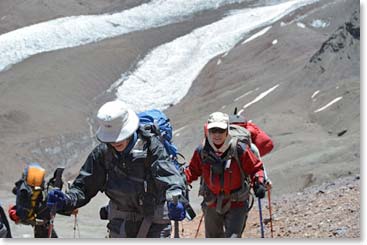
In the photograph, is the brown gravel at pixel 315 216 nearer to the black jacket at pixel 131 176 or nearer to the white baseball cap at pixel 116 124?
the black jacket at pixel 131 176

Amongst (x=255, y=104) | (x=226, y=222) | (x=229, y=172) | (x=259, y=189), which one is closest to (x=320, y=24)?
(x=255, y=104)

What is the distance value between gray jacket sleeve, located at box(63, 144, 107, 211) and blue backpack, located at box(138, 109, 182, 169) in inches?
13.7

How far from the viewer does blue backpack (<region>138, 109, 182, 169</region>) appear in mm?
5309

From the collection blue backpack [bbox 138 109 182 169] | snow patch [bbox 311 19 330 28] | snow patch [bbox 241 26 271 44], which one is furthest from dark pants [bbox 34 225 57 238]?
snow patch [bbox 241 26 271 44]

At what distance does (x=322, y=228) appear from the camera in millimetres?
8375

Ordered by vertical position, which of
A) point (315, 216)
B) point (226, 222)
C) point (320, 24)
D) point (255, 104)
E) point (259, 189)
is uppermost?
point (320, 24)

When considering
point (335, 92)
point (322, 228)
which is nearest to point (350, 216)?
point (322, 228)

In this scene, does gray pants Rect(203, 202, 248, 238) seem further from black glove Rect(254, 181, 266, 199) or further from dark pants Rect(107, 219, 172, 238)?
dark pants Rect(107, 219, 172, 238)

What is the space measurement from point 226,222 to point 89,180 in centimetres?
137

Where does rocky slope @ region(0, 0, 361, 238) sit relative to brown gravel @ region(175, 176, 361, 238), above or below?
above

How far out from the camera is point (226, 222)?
6.16m

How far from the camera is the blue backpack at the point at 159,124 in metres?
5.31

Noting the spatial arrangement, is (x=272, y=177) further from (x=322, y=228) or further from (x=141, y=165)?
(x=141, y=165)

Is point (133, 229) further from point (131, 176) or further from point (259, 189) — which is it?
point (259, 189)
